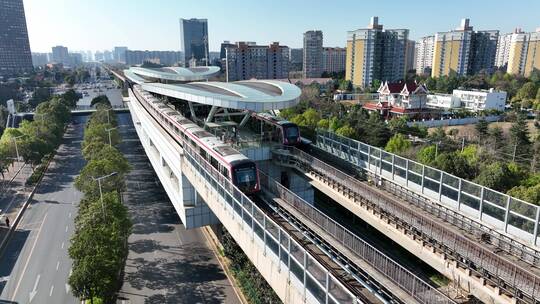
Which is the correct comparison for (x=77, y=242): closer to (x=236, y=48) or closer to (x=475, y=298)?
(x=475, y=298)

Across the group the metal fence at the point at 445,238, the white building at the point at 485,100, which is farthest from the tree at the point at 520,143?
the white building at the point at 485,100

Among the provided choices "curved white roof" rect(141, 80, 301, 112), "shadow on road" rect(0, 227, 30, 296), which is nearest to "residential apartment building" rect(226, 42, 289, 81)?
"curved white roof" rect(141, 80, 301, 112)

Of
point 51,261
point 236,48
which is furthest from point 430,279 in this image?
point 236,48

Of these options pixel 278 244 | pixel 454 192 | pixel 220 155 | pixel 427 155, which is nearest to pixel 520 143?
pixel 427 155

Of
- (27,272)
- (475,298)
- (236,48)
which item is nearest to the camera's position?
(475,298)

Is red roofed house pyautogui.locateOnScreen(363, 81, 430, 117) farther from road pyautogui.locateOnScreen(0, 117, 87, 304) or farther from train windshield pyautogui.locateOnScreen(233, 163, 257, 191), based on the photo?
train windshield pyautogui.locateOnScreen(233, 163, 257, 191)

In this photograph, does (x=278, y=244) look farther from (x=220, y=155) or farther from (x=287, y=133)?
(x=287, y=133)
